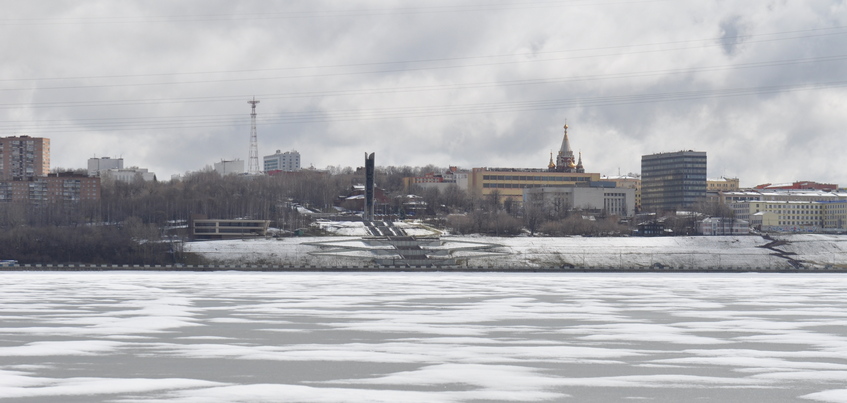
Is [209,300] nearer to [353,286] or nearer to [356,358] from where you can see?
[353,286]

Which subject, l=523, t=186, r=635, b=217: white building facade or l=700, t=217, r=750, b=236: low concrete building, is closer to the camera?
l=700, t=217, r=750, b=236: low concrete building

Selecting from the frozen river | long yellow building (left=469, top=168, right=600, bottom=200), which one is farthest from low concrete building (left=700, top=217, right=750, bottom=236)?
the frozen river

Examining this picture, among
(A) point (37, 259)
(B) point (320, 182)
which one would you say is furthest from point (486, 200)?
(A) point (37, 259)

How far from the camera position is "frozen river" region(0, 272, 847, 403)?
14641 mm

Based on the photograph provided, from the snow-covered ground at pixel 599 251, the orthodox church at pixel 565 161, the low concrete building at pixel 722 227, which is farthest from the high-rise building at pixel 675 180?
the snow-covered ground at pixel 599 251

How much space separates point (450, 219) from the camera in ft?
373

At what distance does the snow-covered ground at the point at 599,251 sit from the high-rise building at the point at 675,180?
70.9m

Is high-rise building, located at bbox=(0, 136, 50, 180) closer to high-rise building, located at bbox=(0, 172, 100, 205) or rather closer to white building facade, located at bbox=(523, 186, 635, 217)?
high-rise building, located at bbox=(0, 172, 100, 205)

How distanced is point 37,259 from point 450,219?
45.3 metres

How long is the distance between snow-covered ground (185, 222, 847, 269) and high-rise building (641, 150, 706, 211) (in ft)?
232

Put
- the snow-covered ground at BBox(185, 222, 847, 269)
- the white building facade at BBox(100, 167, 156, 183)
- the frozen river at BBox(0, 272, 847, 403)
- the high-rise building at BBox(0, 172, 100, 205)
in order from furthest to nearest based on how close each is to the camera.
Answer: the white building facade at BBox(100, 167, 156, 183), the high-rise building at BBox(0, 172, 100, 205), the snow-covered ground at BBox(185, 222, 847, 269), the frozen river at BBox(0, 272, 847, 403)

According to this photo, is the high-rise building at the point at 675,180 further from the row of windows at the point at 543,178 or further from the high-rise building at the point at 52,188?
the high-rise building at the point at 52,188

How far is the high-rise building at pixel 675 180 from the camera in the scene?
570ft

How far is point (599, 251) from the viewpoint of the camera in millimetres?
91438
